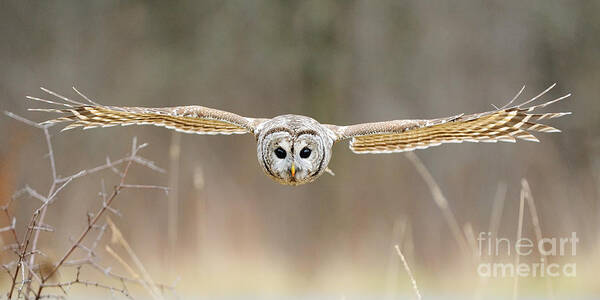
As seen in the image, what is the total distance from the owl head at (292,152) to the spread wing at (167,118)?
0.40ft

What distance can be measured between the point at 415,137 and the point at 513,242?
1116 mm

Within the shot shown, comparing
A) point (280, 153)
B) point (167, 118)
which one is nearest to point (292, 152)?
point (280, 153)

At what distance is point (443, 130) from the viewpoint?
1439mm

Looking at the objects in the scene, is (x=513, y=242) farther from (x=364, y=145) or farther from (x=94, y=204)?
(x=94, y=204)

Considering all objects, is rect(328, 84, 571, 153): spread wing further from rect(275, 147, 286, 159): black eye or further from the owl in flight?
rect(275, 147, 286, 159): black eye

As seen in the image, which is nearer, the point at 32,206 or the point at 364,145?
the point at 364,145

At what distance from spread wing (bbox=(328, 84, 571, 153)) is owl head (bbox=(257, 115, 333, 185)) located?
13 centimetres

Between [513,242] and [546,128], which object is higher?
[513,242]

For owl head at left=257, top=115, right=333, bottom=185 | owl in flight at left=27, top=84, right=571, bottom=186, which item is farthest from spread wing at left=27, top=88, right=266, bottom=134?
owl head at left=257, top=115, right=333, bottom=185

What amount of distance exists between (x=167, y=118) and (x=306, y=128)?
36cm

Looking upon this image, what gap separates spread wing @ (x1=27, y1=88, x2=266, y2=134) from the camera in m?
1.27

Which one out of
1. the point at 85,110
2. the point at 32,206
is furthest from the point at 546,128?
the point at 32,206

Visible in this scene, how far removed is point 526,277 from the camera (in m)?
2.37

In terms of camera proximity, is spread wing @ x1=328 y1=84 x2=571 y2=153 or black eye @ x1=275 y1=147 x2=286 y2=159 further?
spread wing @ x1=328 y1=84 x2=571 y2=153
